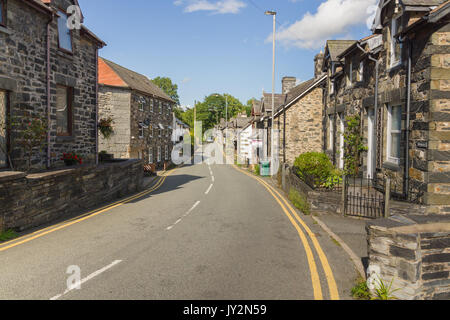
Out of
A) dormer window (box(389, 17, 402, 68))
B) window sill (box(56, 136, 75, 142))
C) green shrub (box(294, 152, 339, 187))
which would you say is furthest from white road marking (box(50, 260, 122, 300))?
dormer window (box(389, 17, 402, 68))

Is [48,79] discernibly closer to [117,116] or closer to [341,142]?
[341,142]

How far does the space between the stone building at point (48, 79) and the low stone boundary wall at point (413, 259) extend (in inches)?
400

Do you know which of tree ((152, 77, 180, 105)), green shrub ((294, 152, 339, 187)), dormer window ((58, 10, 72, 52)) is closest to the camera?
green shrub ((294, 152, 339, 187))

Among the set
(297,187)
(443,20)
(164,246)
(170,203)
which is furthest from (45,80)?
(443,20)

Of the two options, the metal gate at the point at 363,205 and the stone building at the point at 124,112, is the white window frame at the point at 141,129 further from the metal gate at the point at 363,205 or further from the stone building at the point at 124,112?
the metal gate at the point at 363,205

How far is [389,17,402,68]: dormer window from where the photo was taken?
11.1 metres

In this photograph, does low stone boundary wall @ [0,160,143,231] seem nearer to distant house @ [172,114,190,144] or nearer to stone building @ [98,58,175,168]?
stone building @ [98,58,175,168]

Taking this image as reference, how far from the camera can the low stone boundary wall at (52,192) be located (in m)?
8.15

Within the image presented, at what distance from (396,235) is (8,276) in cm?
639

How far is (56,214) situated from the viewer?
33.4 feet

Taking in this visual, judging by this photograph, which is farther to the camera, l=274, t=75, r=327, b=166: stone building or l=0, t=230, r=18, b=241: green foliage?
l=274, t=75, r=327, b=166: stone building

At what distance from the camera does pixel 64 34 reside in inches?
517

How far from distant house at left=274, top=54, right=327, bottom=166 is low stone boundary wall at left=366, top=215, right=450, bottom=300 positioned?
21.4 meters
